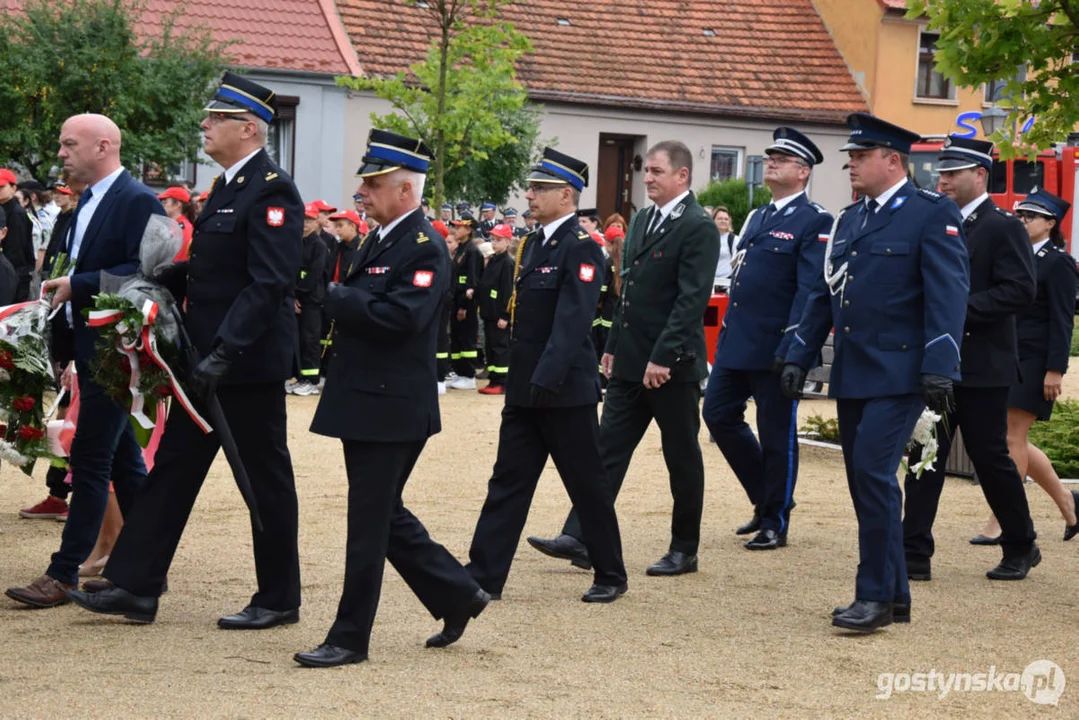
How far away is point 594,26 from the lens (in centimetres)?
3378

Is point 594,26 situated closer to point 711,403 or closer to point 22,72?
point 22,72

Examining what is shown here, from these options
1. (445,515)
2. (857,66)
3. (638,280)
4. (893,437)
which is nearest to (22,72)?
(445,515)

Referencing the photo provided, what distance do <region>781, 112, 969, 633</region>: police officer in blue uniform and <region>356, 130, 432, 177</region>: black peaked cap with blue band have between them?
2.01 m

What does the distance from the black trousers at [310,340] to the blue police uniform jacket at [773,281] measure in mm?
8628

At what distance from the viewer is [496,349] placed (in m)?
18.4

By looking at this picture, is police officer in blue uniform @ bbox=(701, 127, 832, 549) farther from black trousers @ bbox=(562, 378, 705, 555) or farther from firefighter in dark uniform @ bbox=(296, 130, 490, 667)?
firefighter in dark uniform @ bbox=(296, 130, 490, 667)

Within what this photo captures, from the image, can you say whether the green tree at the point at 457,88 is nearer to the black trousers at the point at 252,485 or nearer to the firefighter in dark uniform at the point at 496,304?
the firefighter in dark uniform at the point at 496,304

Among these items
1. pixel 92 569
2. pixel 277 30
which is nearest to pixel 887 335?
pixel 92 569

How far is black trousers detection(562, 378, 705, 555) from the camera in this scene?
834cm

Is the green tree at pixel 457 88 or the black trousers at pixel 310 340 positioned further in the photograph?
the green tree at pixel 457 88

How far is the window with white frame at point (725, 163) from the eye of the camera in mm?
34375

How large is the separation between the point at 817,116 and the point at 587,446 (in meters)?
28.2

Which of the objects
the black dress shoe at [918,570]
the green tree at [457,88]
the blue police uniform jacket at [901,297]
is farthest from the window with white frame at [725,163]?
the blue police uniform jacket at [901,297]

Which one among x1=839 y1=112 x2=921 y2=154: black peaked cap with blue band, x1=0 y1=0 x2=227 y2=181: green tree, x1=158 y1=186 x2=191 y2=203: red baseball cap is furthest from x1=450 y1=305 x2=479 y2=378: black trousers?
x1=839 y1=112 x2=921 y2=154: black peaked cap with blue band
